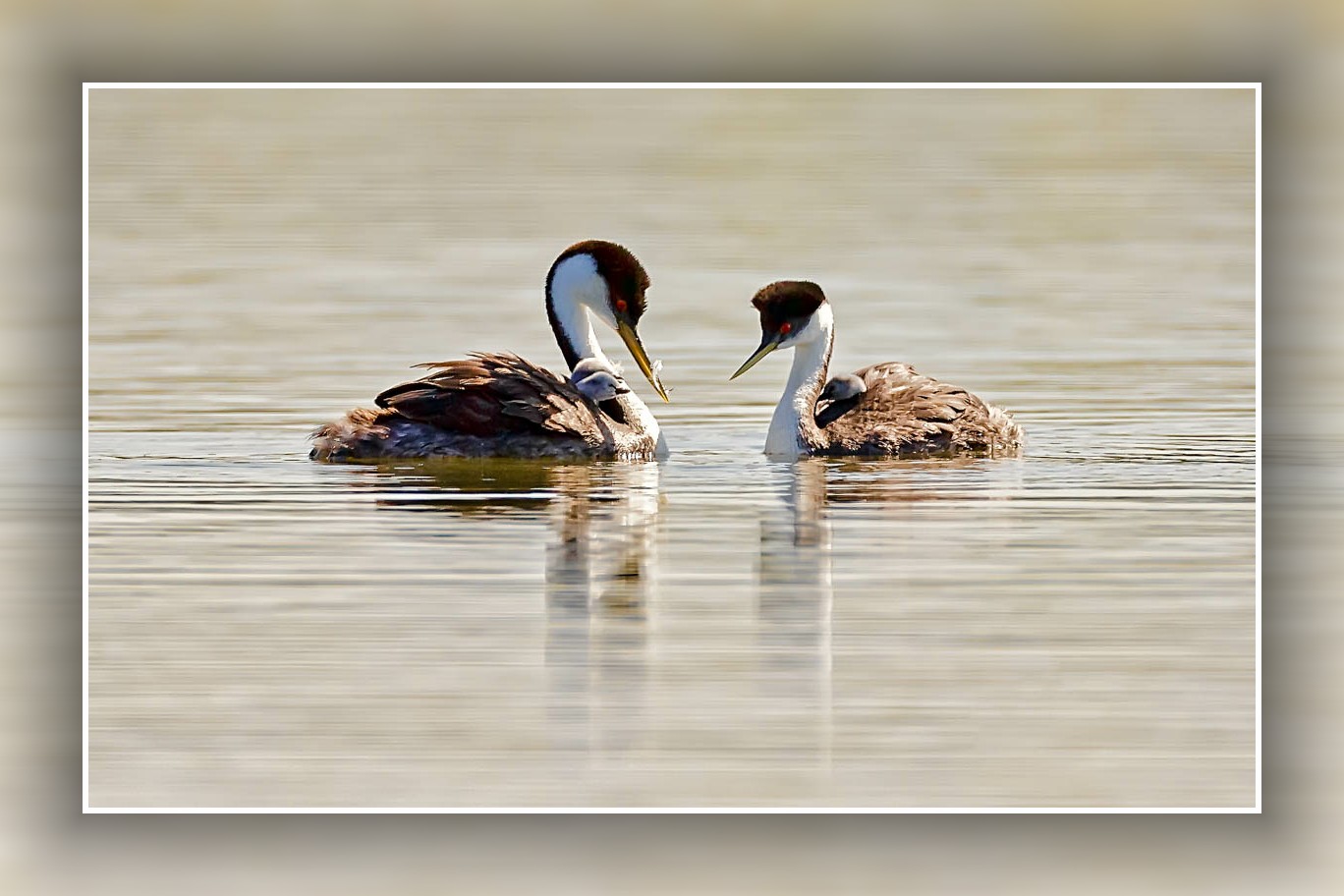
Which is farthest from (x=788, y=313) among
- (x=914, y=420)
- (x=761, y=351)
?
(x=914, y=420)

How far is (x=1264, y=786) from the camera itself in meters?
6.17

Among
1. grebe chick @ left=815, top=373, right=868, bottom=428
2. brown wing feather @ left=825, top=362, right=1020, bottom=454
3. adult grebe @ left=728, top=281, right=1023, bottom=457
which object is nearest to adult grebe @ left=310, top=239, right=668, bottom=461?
adult grebe @ left=728, top=281, right=1023, bottom=457

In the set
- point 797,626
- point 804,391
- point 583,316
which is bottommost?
point 797,626

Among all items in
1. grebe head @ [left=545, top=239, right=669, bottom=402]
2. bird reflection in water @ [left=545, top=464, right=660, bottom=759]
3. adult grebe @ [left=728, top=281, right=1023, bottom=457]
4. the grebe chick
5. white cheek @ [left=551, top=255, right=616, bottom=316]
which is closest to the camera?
bird reflection in water @ [left=545, top=464, right=660, bottom=759]

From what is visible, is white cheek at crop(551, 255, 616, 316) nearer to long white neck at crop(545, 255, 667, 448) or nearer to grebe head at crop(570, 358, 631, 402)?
long white neck at crop(545, 255, 667, 448)

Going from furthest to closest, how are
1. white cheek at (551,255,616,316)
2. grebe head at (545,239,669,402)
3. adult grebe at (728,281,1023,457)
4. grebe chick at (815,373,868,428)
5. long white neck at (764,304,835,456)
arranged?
grebe chick at (815,373,868,428) < long white neck at (764,304,835,456) < adult grebe at (728,281,1023,457) < white cheek at (551,255,616,316) < grebe head at (545,239,669,402)

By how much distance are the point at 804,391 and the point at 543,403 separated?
38.0 inches

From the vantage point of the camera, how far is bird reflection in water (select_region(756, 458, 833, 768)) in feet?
19.7

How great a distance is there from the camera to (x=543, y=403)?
27.3 feet

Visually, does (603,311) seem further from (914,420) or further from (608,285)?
(914,420)

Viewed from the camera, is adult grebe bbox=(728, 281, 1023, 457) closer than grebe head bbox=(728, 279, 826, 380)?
No

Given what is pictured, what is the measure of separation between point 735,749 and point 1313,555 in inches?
66.0

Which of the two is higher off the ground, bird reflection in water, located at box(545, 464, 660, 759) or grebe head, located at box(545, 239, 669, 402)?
grebe head, located at box(545, 239, 669, 402)
